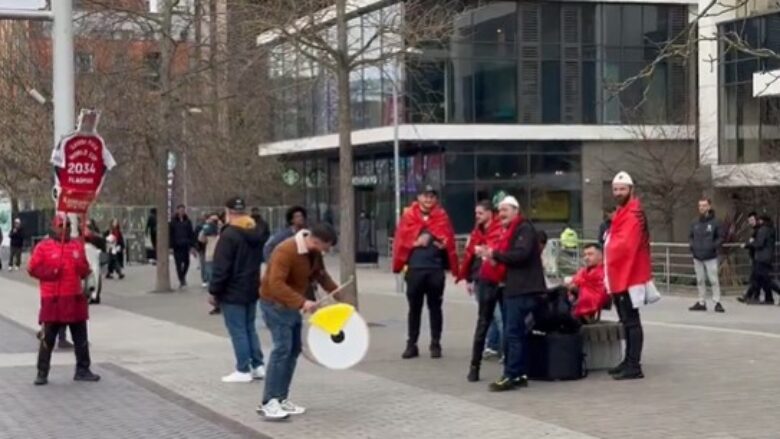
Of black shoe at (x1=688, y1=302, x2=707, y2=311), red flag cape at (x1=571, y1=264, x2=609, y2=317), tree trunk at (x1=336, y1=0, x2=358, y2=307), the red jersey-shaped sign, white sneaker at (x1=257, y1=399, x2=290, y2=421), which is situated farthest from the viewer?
black shoe at (x1=688, y1=302, x2=707, y2=311)

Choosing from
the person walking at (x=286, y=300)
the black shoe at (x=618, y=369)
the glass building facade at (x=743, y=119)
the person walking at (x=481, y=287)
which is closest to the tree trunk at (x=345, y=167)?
the person walking at (x=481, y=287)

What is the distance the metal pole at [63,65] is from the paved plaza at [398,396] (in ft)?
10.0

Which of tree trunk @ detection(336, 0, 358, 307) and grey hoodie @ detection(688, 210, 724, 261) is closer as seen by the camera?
tree trunk @ detection(336, 0, 358, 307)

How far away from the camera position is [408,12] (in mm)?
21016

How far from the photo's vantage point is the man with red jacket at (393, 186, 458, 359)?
45.3 ft

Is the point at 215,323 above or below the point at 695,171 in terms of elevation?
below

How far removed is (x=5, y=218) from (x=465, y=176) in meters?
24.4

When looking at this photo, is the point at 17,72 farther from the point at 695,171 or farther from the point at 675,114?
the point at 675,114

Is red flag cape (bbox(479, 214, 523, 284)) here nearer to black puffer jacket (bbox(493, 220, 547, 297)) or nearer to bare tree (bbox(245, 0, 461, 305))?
black puffer jacket (bbox(493, 220, 547, 297))

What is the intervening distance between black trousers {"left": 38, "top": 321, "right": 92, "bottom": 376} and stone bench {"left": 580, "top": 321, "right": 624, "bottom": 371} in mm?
5116

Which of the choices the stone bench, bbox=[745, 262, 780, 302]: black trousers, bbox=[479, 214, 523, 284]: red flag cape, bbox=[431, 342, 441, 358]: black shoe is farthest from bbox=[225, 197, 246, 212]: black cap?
bbox=[745, 262, 780, 302]: black trousers

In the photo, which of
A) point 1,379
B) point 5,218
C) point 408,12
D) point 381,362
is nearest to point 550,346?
point 381,362

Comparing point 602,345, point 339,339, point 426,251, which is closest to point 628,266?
point 602,345

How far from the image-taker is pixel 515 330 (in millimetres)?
11562
